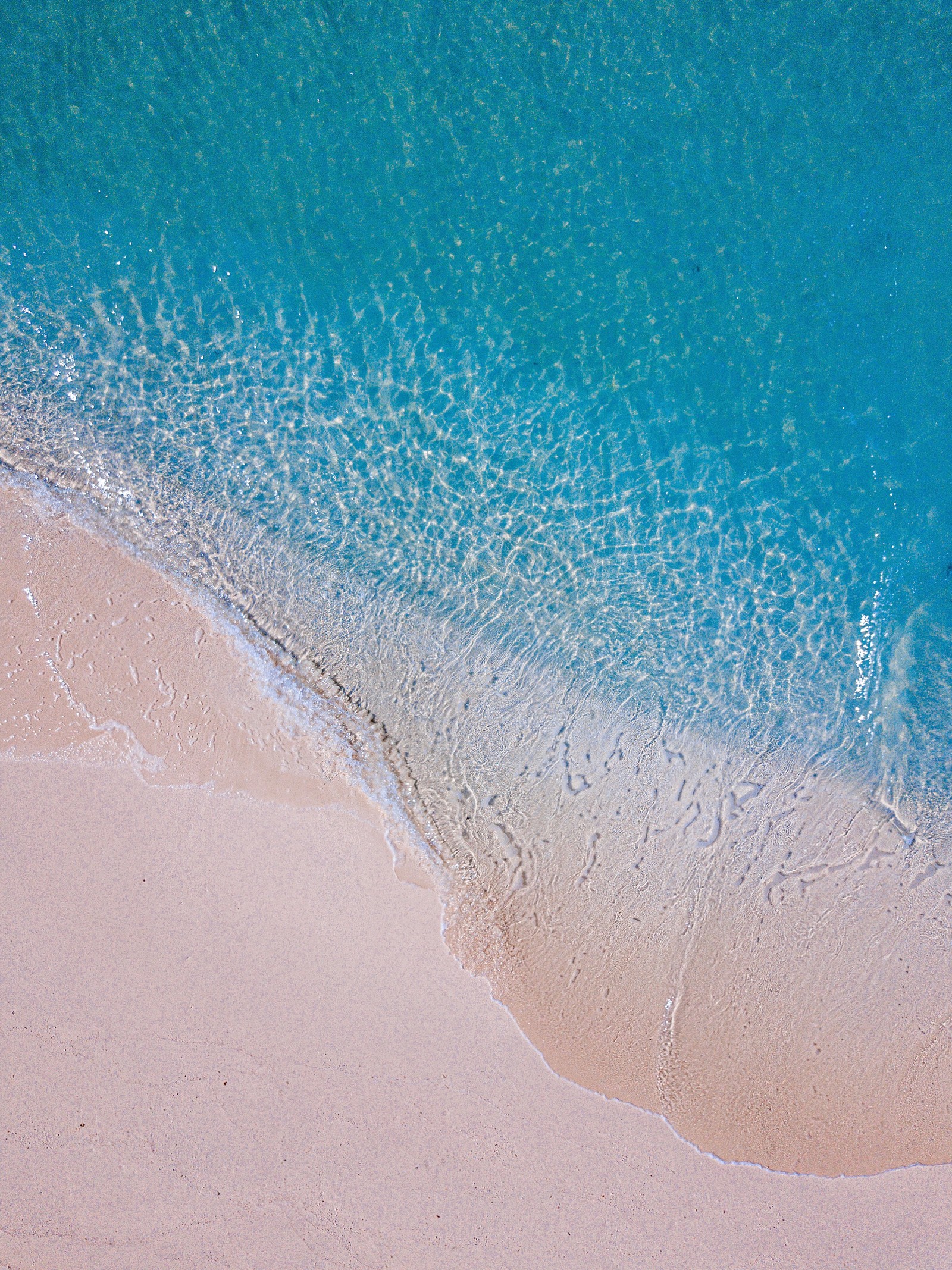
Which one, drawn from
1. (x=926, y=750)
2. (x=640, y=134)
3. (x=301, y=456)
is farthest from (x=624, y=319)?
(x=926, y=750)

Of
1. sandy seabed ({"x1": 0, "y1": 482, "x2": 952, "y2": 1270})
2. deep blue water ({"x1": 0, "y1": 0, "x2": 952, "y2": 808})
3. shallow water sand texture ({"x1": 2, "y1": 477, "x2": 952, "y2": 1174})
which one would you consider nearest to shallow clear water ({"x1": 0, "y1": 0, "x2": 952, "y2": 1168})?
deep blue water ({"x1": 0, "y1": 0, "x2": 952, "y2": 808})

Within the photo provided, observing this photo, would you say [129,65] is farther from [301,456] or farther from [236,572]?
[236,572]

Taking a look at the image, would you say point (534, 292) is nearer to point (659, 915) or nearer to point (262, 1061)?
point (659, 915)

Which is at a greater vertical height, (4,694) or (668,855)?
(668,855)

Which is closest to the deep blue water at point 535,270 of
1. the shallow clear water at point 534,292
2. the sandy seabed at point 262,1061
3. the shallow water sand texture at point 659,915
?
the shallow clear water at point 534,292

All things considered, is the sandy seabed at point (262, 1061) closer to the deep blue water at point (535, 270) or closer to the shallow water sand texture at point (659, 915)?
the shallow water sand texture at point (659, 915)

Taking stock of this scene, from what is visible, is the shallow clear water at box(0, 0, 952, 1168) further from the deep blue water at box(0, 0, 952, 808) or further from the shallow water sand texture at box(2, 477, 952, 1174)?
the shallow water sand texture at box(2, 477, 952, 1174)
